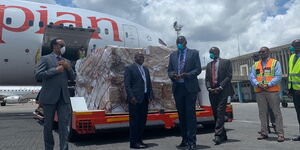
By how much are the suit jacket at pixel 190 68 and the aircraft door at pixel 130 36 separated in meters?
7.88

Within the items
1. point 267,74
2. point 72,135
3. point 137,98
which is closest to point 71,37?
point 72,135

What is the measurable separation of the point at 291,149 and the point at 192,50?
2.20 m

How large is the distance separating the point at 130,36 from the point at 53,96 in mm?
→ 9334

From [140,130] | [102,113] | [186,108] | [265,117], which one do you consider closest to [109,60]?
[102,113]

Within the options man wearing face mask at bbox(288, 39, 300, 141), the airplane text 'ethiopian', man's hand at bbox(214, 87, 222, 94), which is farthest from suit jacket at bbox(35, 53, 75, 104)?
the airplane text 'ethiopian'

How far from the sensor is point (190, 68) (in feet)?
15.1

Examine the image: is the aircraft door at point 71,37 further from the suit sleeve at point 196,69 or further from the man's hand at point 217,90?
the man's hand at point 217,90

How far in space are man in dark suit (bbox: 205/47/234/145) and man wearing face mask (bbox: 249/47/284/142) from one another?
2.13ft

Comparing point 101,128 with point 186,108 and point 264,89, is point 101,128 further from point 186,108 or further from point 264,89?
point 264,89

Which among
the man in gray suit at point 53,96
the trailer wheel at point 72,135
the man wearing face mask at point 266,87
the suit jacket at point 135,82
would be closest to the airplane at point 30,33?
the trailer wheel at point 72,135

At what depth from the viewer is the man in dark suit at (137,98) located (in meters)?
4.71

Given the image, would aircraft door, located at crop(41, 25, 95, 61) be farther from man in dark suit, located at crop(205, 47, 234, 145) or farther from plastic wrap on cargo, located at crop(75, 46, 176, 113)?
man in dark suit, located at crop(205, 47, 234, 145)

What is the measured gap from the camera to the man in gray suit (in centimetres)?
350

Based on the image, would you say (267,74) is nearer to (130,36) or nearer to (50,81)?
(50,81)
